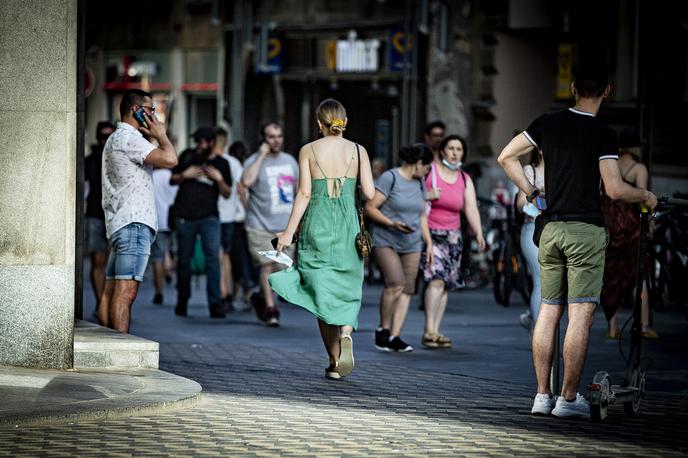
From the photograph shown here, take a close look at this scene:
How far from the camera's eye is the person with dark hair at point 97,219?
50.5 ft

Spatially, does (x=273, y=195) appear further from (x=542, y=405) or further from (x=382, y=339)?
(x=542, y=405)

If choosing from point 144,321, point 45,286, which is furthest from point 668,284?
point 45,286

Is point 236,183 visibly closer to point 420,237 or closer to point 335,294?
point 420,237

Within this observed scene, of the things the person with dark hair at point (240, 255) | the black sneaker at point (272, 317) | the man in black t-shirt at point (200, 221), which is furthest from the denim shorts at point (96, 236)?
the person with dark hair at point (240, 255)

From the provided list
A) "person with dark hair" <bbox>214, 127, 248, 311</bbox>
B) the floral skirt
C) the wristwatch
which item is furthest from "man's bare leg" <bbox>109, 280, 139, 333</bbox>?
"person with dark hair" <bbox>214, 127, 248, 311</bbox>

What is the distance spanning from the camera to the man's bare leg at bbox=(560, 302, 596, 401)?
8.78 metres

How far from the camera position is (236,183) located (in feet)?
56.9

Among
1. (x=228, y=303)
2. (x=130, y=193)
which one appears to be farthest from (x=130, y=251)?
(x=228, y=303)

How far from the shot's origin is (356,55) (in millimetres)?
31531

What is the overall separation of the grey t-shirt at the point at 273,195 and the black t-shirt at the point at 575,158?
740 cm

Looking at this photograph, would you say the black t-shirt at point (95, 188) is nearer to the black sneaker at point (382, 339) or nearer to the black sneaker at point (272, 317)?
the black sneaker at point (272, 317)

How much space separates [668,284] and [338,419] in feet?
30.6

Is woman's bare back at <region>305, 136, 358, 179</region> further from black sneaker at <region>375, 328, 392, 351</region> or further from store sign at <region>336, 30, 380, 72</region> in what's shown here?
store sign at <region>336, 30, 380, 72</region>

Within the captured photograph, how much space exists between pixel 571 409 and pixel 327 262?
2.69m
